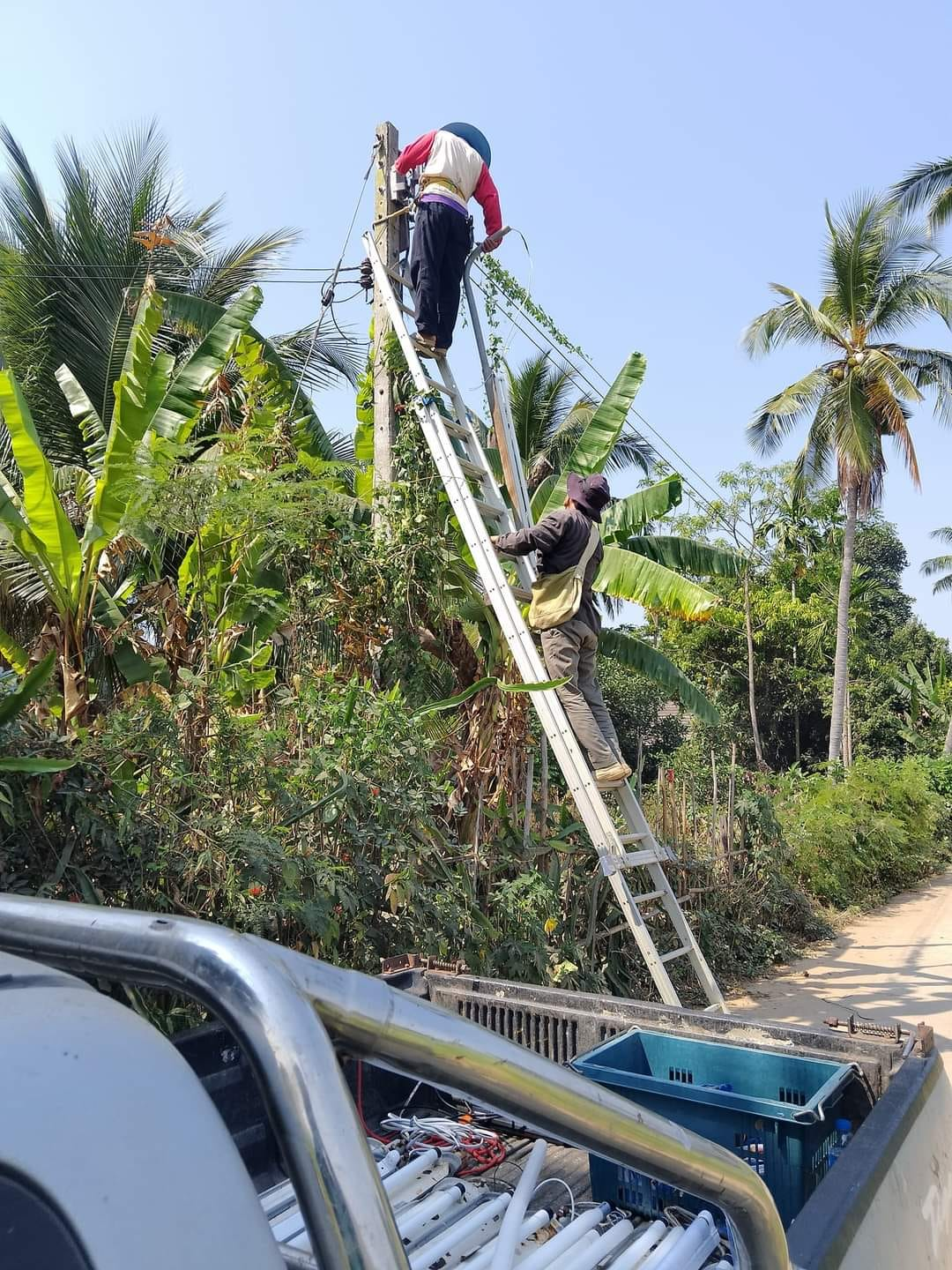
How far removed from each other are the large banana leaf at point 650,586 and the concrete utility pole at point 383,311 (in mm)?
3236

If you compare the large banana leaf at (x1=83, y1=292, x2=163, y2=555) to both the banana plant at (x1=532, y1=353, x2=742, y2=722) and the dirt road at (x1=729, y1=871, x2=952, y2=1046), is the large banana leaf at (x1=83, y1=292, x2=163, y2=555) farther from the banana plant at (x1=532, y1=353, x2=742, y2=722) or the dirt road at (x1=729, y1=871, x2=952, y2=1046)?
the dirt road at (x1=729, y1=871, x2=952, y2=1046)

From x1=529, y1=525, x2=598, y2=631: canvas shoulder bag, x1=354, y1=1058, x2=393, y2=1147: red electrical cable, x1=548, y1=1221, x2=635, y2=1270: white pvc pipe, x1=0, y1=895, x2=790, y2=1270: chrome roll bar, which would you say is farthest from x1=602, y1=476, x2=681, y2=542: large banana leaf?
x1=0, y1=895, x2=790, y2=1270: chrome roll bar

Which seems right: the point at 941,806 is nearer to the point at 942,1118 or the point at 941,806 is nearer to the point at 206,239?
the point at 206,239

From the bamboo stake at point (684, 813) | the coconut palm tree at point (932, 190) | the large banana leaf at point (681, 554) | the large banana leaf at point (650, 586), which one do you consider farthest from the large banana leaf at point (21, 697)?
the coconut palm tree at point (932, 190)

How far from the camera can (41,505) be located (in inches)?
248

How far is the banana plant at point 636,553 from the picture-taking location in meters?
9.00

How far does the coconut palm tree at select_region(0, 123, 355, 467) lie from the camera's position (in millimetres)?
12516

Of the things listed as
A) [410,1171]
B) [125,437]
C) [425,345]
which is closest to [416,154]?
[425,345]

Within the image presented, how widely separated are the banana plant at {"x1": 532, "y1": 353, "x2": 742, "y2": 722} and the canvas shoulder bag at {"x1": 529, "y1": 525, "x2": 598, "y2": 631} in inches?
113

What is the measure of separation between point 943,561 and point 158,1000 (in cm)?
4341

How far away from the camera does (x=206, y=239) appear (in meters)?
14.2

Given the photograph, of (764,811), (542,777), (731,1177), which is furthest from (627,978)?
(731,1177)

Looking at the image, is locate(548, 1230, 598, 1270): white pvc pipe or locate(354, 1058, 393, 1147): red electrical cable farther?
locate(354, 1058, 393, 1147): red electrical cable

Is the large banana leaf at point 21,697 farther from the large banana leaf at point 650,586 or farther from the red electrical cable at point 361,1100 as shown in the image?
the large banana leaf at point 650,586
